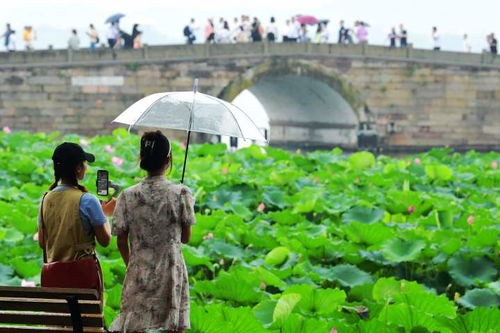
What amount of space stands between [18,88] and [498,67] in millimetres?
11335

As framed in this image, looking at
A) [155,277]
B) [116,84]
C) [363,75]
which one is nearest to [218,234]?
[155,277]

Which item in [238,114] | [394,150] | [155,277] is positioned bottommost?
[394,150]

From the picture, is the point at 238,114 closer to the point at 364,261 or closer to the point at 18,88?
the point at 364,261

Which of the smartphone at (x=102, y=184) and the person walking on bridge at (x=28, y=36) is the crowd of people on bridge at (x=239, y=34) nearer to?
the person walking on bridge at (x=28, y=36)

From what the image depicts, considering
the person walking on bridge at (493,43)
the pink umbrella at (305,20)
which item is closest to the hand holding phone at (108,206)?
the pink umbrella at (305,20)

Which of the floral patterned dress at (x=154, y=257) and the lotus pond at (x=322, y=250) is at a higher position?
the floral patterned dress at (x=154, y=257)

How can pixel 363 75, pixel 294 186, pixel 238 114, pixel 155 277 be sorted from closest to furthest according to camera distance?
1. pixel 155 277
2. pixel 238 114
3. pixel 294 186
4. pixel 363 75

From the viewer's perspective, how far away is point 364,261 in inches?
214

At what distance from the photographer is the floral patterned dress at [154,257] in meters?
3.28

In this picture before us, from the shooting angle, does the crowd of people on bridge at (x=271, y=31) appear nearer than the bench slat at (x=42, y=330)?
No

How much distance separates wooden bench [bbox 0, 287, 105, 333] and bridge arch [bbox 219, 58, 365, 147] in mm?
19299

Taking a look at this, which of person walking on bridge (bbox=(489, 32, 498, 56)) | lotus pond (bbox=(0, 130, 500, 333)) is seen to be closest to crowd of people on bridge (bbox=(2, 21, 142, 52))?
person walking on bridge (bbox=(489, 32, 498, 56))

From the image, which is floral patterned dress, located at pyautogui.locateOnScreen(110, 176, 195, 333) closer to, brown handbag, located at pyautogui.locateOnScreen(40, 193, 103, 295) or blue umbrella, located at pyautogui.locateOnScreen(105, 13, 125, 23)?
brown handbag, located at pyautogui.locateOnScreen(40, 193, 103, 295)

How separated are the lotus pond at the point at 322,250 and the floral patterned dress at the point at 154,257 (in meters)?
0.35
